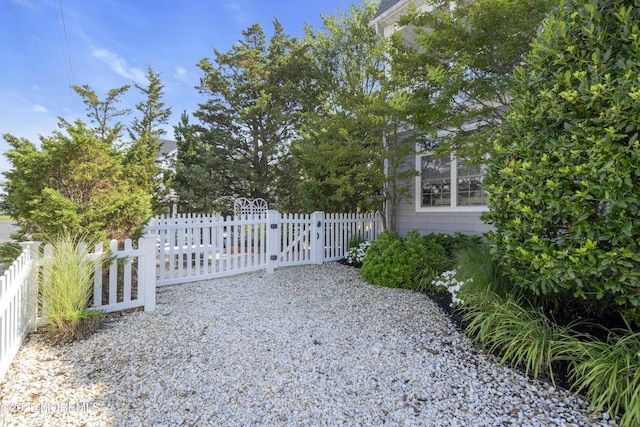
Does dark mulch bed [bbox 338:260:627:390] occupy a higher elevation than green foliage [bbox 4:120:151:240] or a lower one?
lower

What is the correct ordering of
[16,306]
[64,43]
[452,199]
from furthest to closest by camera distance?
1. [64,43]
2. [452,199]
3. [16,306]

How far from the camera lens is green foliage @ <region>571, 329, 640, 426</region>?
5.71 ft

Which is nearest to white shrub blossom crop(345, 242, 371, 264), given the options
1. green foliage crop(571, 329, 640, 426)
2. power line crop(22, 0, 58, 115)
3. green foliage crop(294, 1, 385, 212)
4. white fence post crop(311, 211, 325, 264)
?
white fence post crop(311, 211, 325, 264)

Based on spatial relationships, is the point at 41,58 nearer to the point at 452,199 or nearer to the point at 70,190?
the point at 70,190

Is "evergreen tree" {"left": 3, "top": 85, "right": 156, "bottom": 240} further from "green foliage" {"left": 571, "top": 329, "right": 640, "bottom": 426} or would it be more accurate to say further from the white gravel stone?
"green foliage" {"left": 571, "top": 329, "right": 640, "bottom": 426}

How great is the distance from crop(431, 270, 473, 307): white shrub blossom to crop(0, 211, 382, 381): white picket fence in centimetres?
291

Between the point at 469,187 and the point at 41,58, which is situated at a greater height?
the point at 41,58

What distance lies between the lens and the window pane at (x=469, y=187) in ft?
21.5

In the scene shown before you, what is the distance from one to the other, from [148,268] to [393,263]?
3.37 metres

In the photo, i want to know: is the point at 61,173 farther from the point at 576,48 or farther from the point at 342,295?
the point at 576,48

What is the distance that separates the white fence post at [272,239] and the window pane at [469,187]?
4065mm

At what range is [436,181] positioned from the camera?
741 centimetres

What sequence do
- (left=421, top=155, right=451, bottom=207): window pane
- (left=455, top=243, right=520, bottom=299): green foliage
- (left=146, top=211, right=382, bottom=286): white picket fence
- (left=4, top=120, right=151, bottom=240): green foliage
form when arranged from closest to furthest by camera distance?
1. (left=455, top=243, right=520, bottom=299): green foliage
2. (left=4, top=120, right=151, bottom=240): green foliage
3. (left=146, top=211, right=382, bottom=286): white picket fence
4. (left=421, top=155, right=451, bottom=207): window pane

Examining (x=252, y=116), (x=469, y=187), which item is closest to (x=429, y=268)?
(x=469, y=187)
